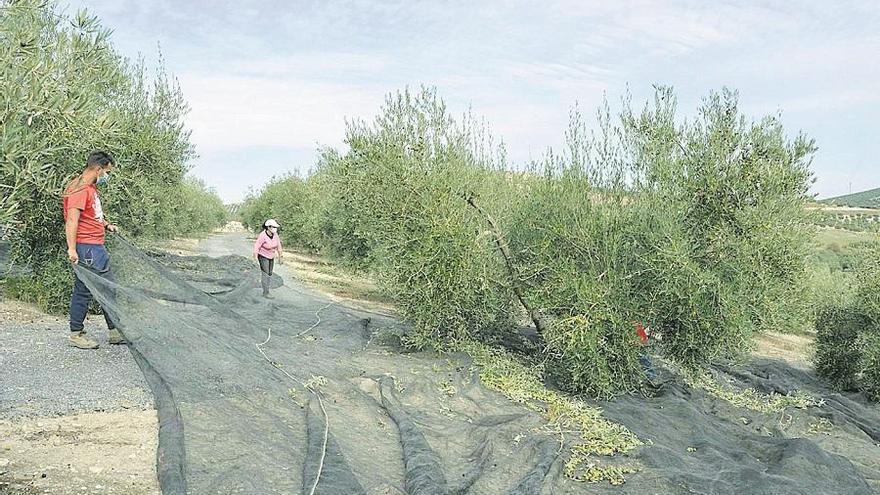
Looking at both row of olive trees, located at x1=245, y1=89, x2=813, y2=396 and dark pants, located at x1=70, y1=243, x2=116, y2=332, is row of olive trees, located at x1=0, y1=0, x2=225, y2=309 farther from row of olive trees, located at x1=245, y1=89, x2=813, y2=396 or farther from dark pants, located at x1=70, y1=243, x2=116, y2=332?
row of olive trees, located at x1=245, y1=89, x2=813, y2=396

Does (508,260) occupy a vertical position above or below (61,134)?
below

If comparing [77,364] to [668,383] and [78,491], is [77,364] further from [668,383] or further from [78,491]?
[668,383]

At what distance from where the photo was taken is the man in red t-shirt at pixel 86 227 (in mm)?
7234

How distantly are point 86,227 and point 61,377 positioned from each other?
5.38 feet

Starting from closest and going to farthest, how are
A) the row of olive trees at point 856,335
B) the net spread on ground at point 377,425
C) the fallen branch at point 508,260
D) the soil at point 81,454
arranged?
the soil at point 81,454
the net spread on ground at point 377,425
the fallen branch at point 508,260
the row of olive trees at point 856,335

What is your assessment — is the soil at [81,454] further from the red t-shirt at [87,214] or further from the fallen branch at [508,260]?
the fallen branch at [508,260]

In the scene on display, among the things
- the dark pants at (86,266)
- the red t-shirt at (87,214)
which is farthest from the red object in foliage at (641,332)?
the red t-shirt at (87,214)

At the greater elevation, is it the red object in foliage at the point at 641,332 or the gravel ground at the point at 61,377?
the red object in foliage at the point at 641,332

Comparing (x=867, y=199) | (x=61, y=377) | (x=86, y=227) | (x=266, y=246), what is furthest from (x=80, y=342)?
(x=867, y=199)

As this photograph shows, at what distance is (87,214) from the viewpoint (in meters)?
7.42

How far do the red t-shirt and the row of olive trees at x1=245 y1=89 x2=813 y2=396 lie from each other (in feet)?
12.6

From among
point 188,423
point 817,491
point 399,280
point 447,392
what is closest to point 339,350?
point 399,280

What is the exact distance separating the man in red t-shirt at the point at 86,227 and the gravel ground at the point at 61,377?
423 millimetres

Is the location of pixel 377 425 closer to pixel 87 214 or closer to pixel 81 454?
pixel 81 454
